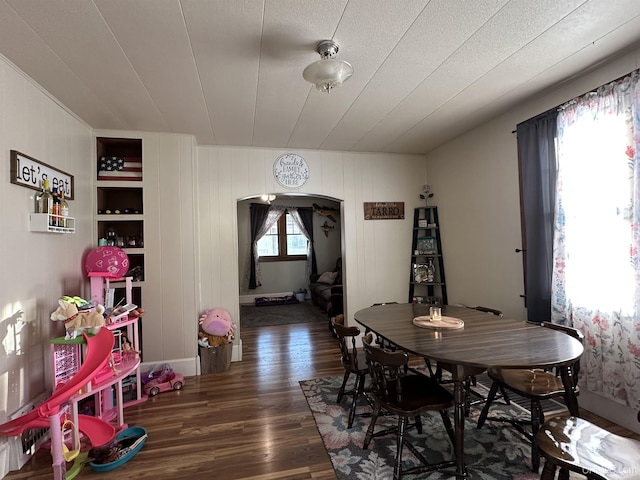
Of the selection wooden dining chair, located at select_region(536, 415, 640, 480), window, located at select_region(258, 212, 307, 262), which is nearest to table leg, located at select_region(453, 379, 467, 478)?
wooden dining chair, located at select_region(536, 415, 640, 480)

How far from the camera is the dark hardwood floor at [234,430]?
189cm

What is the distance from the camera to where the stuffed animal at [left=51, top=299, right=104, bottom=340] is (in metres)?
2.12

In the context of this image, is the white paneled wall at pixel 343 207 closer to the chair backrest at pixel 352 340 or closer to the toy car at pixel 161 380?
the toy car at pixel 161 380

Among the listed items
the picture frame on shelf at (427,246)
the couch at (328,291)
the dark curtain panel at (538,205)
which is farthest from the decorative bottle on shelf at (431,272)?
the couch at (328,291)

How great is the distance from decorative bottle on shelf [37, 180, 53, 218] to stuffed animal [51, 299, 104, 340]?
0.70 metres

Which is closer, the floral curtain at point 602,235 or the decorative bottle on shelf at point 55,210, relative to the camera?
the floral curtain at point 602,235

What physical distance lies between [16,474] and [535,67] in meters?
4.33

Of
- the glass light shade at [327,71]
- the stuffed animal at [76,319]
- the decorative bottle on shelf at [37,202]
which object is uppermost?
the glass light shade at [327,71]

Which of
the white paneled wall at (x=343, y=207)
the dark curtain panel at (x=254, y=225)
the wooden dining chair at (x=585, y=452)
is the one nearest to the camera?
the wooden dining chair at (x=585, y=452)

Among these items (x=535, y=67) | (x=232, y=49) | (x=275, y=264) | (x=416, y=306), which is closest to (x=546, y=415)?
(x=416, y=306)

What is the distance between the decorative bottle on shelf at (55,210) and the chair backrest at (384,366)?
2389mm

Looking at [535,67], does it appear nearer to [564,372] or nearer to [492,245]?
[492,245]

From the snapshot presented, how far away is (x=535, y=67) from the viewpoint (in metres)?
2.22

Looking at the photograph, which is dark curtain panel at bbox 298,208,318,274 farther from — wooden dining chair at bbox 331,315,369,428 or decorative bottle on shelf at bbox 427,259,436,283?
wooden dining chair at bbox 331,315,369,428
